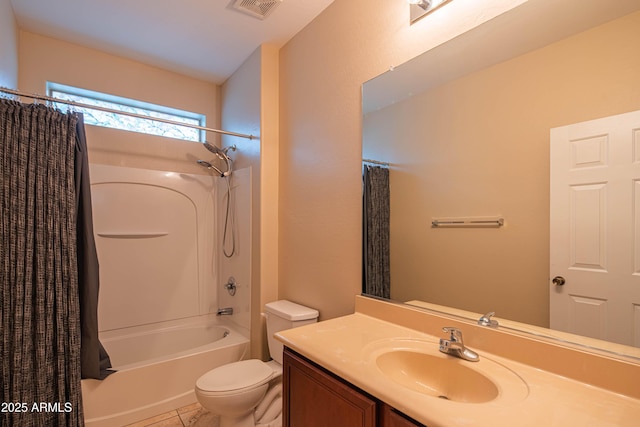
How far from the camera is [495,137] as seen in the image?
1.14 m

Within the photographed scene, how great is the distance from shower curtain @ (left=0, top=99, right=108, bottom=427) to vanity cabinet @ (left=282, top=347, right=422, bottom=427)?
149cm

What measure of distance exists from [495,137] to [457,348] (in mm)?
796

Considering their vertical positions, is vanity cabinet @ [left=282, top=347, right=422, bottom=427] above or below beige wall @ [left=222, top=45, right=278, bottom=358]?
below

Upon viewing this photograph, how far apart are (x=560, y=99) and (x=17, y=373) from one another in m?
2.90

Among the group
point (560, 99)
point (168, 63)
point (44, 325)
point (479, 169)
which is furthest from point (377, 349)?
point (168, 63)

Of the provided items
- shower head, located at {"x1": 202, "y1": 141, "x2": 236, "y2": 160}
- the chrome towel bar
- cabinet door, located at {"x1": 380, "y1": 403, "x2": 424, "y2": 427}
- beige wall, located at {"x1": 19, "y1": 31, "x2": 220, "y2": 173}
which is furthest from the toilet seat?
beige wall, located at {"x1": 19, "y1": 31, "x2": 220, "y2": 173}


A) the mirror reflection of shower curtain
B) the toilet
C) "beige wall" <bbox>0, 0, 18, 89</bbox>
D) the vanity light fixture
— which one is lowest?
the toilet

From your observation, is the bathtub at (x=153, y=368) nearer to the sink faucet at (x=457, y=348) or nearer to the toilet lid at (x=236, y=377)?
the toilet lid at (x=236, y=377)

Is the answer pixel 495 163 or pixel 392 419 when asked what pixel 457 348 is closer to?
pixel 392 419

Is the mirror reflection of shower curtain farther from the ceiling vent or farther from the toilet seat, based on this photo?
the ceiling vent

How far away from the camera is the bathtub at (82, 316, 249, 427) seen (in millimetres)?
1921

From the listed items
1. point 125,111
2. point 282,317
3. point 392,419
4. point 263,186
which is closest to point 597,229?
point 392,419

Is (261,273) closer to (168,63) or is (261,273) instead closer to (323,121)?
(323,121)

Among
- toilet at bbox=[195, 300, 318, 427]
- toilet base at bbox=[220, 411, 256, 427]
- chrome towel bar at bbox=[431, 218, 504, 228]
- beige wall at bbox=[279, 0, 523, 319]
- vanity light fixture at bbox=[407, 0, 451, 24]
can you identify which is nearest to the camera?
chrome towel bar at bbox=[431, 218, 504, 228]
